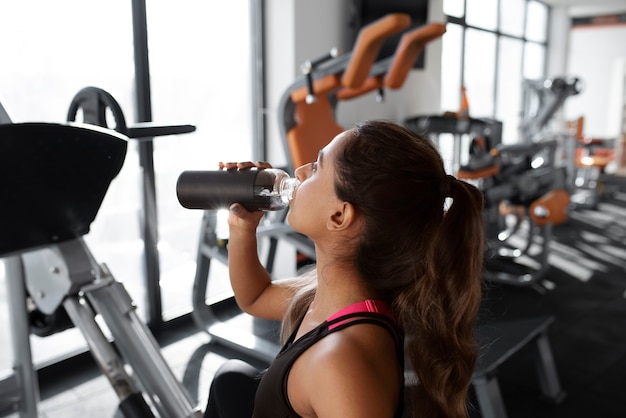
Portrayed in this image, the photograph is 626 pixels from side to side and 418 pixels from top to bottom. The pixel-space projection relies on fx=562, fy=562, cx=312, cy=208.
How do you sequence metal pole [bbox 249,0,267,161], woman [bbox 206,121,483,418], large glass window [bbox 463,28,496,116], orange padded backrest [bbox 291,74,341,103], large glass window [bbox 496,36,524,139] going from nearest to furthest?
1. woman [bbox 206,121,483,418]
2. orange padded backrest [bbox 291,74,341,103]
3. metal pole [bbox 249,0,267,161]
4. large glass window [bbox 463,28,496,116]
5. large glass window [bbox 496,36,524,139]

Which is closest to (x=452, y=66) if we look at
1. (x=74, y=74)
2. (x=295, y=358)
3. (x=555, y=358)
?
(x=555, y=358)

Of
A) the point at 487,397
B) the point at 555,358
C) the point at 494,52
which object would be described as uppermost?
the point at 494,52

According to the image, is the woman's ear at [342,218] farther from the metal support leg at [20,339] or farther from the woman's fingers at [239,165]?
the metal support leg at [20,339]

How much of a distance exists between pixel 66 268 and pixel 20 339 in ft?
0.63

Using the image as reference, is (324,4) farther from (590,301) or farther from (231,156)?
(590,301)

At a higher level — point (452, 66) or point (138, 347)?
point (452, 66)

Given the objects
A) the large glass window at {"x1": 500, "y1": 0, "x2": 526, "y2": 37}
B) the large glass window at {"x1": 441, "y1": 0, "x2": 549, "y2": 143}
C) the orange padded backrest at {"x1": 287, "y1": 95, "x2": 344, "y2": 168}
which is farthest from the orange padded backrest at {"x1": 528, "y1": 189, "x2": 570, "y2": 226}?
the large glass window at {"x1": 500, "y1": 0, "x2": 526, "y2": 37}

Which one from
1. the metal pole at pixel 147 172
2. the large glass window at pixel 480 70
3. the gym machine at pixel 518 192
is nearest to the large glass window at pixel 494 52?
the large glass window at pixel 480 70

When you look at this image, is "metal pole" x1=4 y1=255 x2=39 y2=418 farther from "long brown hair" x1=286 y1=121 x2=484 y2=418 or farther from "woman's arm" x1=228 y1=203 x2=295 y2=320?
"long brown hair" x1=286 y1=121 x2=484 y2=418

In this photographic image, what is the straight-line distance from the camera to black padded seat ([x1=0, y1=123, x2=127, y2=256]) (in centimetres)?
82

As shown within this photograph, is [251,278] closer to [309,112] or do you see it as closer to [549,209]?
[309,112]

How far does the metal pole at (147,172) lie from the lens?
238 centimetres

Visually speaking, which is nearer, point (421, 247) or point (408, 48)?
point (421, 247)

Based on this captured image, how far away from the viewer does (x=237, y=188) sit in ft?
2.80
